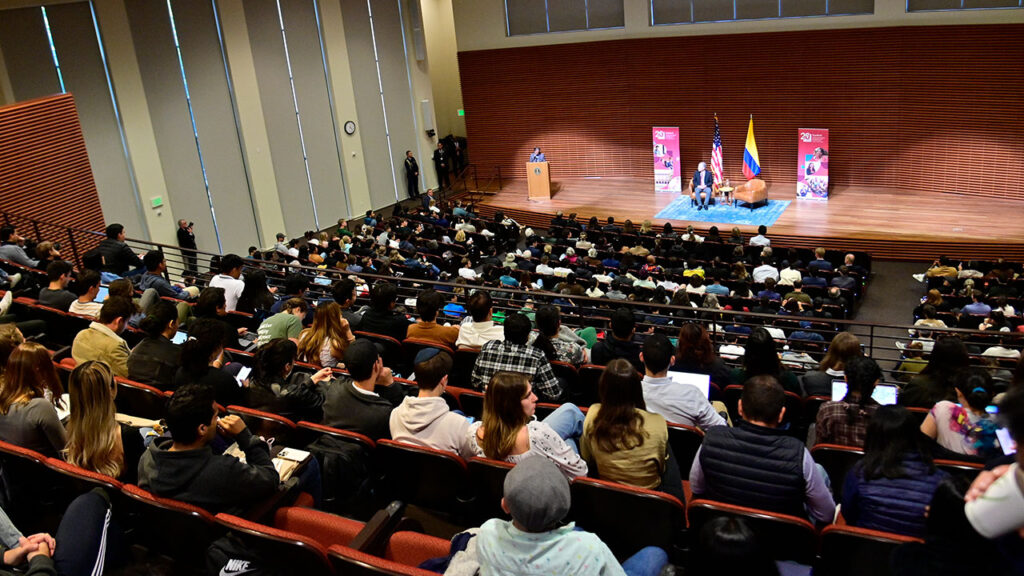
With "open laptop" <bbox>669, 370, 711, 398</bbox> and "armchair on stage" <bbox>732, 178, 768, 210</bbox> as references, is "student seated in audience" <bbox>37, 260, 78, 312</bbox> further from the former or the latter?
"armchair on stage" <bbox>732, 178, 768, 210</bbox>

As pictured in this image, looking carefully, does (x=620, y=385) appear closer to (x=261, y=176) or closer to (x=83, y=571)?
(x=83, y=571)

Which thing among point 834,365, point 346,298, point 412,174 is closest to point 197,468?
point 346,298

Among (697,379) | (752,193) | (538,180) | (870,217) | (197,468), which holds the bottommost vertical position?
(870,217)

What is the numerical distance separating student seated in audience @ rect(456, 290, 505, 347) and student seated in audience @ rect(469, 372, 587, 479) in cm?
186

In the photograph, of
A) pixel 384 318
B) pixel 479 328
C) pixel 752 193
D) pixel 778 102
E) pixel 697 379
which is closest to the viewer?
pixel 697 379

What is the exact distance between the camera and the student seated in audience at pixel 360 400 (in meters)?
3.68

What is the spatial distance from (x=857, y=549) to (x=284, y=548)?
6.22 ft

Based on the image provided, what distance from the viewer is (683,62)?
15.9 m

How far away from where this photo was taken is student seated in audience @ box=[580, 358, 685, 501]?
3.10 meters

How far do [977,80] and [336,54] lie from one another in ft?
39.2

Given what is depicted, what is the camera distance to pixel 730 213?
14391mm

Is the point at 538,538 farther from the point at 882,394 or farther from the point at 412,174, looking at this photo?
the point at 412,174

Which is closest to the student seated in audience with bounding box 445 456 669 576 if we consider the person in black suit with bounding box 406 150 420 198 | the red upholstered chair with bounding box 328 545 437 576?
the red upholstered chair with bounding box 328 545 437 576

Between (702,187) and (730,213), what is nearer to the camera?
(730,213)
